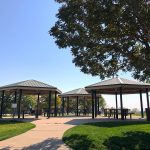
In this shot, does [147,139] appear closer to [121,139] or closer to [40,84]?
[121,139]

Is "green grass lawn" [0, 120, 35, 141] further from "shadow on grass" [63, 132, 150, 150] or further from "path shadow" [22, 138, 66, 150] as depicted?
"shadow on grass" [63, 132, 150, 150]

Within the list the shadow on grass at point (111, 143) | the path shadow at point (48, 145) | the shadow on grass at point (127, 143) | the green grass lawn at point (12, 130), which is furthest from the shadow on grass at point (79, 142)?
the green grass lawn at point (12, 130)

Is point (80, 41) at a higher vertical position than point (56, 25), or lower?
lower

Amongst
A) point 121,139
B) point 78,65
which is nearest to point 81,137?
point 121,139

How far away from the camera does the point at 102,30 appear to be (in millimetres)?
13203

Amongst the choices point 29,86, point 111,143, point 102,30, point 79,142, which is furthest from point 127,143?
point 29,86

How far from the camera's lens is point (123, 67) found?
54.4 ft

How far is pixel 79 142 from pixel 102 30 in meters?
5.83

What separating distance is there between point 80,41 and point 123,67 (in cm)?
447

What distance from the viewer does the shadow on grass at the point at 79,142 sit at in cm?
980

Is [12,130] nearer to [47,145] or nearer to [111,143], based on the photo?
[47,145]

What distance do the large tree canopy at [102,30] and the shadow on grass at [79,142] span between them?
484 centimetres

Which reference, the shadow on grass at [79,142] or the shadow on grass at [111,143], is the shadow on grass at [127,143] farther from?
the shadow on grass at [79,142]

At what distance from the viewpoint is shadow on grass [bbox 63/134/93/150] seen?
9.80 m
